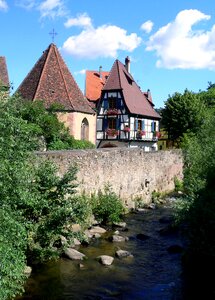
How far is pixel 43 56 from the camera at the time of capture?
36094 millimetres

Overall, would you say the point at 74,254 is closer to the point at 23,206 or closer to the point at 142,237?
the point at 23,206

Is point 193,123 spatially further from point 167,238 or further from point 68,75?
point 167,238

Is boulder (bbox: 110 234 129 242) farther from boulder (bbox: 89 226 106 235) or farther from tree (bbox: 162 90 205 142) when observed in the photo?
tree (bbox: 162 90 205 142)

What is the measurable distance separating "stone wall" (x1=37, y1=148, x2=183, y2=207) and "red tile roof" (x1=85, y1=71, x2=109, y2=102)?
1407 centimetres

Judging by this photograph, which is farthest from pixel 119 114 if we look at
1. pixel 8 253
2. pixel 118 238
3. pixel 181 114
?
pixel 8 253

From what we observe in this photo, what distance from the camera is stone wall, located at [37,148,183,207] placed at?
21234 mm

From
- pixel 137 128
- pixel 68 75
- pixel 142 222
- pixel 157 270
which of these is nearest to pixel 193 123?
pixel 137 128

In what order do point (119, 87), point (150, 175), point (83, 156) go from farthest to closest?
1. point (119, 87)
2. point (150, 175)
3. point (83, 156)

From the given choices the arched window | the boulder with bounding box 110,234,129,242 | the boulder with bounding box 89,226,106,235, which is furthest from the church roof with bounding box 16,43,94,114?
the boulder with bounding box 110,234,129,242

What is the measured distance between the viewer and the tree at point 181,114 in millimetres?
49656

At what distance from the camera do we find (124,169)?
2655 cm

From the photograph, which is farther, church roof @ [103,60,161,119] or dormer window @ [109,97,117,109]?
dormer window @ [109,97,117,109]

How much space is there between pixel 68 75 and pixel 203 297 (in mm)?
25960

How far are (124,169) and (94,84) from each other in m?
24.8
